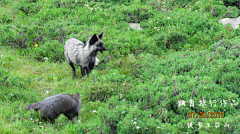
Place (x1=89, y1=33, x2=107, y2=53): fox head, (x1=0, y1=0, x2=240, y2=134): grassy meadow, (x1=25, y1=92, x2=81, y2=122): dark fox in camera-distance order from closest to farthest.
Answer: (x1=0, y1=0, x2=240, y2=134): grassy meadow → (x1=25, y1=92, x2=81, y2=122): dark fox → (x1=89, y1=33, x2=107, y2=53): fox head

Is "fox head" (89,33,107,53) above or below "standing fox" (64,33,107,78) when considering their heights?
above

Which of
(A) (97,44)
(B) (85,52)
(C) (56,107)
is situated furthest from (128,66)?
(C) (56,107)

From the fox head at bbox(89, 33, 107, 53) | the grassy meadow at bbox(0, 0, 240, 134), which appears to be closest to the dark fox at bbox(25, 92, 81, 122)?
the grassy meadow at bbox(0, 0, 240, 134)

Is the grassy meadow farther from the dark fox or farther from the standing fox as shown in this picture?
the standing fox

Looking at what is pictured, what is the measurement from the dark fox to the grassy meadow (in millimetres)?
154

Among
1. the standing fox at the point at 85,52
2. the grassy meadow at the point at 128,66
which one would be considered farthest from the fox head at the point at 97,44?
the grassy meadow at the point at 128,66

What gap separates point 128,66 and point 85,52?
145 cm

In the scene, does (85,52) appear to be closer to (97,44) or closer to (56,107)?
(97,44)

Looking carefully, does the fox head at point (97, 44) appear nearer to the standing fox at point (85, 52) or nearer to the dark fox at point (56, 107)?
the standing fox at point (85, 52)

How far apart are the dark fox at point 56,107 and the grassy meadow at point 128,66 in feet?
0.51

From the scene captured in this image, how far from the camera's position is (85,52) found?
8.16 meters

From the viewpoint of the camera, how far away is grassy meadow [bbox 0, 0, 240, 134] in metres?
5.25

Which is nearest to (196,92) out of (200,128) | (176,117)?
(176,117)

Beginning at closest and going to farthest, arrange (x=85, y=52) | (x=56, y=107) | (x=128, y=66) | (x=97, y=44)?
(x=56, y=107) < (x=97, y=44) < (x=85, y=52) < (x=128, y=66)
